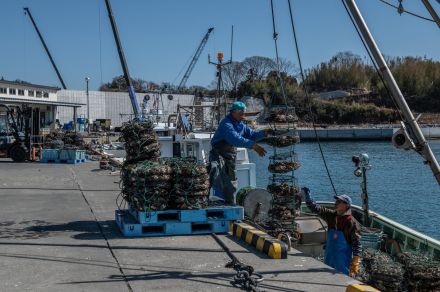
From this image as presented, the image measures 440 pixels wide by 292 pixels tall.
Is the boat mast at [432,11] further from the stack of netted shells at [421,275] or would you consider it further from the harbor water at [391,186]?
the harbor water at [391,186]

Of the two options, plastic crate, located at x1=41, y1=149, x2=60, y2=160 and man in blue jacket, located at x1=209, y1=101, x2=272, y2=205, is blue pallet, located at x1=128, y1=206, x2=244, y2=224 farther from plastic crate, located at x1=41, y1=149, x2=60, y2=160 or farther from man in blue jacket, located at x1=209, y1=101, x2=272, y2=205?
plastic crate, located at x1=41, y1=149, x2=60, y2=160

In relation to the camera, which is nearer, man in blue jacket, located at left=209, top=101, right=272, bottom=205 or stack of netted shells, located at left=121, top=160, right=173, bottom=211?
stack of netted shells, located at left=121, top=160, right=173, bottom=211

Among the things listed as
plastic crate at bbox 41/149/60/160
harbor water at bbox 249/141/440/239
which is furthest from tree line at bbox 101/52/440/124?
plastic crate at bbox 41/149/60/160

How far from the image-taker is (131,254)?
7.38 meters

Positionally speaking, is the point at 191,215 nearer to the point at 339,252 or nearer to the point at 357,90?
the point at 339,252

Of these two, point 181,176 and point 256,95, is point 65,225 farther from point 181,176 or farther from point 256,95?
point 256,95

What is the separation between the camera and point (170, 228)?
27.6 feet

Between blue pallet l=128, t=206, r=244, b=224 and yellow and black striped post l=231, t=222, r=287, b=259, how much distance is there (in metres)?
0.18

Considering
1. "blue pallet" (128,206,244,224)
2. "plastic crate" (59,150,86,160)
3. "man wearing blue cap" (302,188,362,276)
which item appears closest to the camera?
"man wearing blue cap" (302,188,362,276)

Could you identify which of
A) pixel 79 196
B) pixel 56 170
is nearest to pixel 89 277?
pixel 79 196

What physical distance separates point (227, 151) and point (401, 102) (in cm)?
385

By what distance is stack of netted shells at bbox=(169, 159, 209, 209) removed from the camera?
28.1 feet

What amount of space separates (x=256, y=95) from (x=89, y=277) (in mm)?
84112

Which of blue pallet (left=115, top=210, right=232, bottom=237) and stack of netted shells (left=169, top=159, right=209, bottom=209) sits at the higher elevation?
stack of netted shells (left=169, top=159, right=209, bottom=209)
